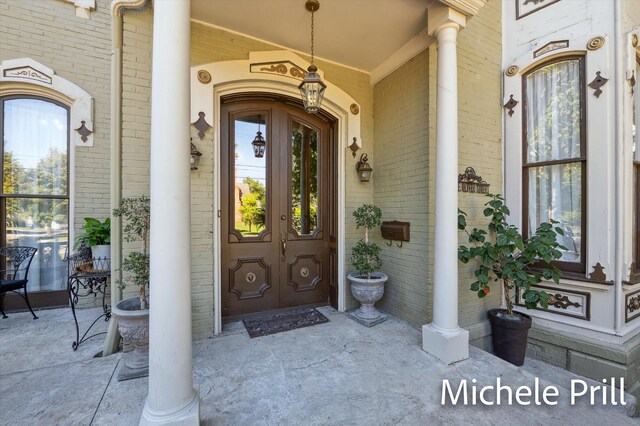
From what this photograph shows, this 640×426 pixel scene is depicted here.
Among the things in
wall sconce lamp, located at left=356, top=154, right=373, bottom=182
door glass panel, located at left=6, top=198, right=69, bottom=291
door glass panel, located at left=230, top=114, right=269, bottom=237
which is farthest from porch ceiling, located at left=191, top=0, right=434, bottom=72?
door glass panel, located at left=6, top=198, right=69, bottom=291

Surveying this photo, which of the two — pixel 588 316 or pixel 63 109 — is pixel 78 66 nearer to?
pixel 63 109

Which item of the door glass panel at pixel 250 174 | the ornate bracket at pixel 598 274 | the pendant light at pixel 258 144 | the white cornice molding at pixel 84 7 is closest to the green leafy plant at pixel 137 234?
the door glass panel at pixel 250 174

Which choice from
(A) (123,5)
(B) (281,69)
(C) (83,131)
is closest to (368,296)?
(B) (281,69)

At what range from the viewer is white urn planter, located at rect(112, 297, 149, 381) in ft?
7.05

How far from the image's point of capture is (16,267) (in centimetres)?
351

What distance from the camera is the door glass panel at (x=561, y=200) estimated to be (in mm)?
3096

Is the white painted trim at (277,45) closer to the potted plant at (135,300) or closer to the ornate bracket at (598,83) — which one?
the potted plant at (135,300)

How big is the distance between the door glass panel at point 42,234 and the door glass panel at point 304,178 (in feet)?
10.5

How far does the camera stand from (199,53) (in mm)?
2865

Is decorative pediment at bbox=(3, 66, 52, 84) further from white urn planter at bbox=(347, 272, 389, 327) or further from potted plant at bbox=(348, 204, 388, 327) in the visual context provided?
white urn planter at bbox=(347, 272, 389, 327)

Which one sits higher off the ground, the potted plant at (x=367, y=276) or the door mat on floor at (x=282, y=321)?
the potted plant at (x=367, y=276)

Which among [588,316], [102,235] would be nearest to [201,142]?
[102,235]

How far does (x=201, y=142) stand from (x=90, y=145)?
7.15 feet

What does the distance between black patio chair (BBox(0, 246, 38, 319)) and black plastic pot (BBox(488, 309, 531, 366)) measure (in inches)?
210
